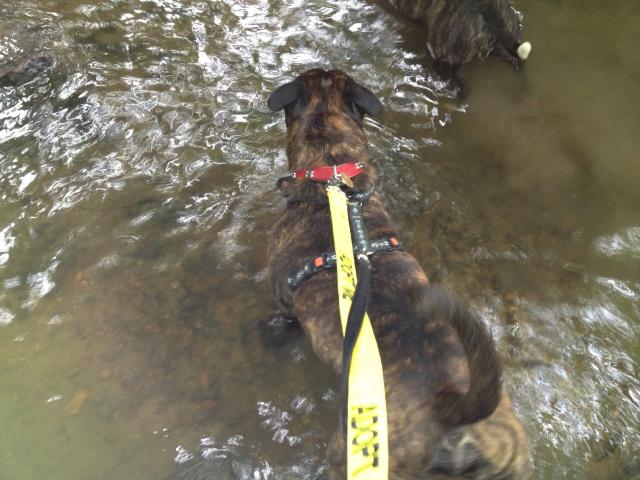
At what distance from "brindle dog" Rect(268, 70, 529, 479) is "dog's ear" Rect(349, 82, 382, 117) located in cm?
61

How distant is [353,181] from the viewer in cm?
272

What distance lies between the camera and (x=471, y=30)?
411cm

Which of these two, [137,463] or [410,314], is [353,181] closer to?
[410,314]

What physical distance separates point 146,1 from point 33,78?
1555 millimetres

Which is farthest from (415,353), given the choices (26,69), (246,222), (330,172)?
(26,69)

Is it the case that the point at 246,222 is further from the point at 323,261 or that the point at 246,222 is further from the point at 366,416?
the point at 366,416

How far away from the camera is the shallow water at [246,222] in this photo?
271 centimetres

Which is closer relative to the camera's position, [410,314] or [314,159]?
[410,314]

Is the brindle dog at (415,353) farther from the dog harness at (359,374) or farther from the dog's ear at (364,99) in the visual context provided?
the dog's ear at (364,99)

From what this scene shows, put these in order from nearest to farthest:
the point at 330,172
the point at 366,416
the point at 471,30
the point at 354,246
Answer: the point at 366,416
the point at 354,246
the point at 330,172
the point at 471,30

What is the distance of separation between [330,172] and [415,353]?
42.3 inches

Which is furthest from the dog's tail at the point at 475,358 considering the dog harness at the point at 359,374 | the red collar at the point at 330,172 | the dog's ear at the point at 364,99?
the dog's ear at the point at 364,99

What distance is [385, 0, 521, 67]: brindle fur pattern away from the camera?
4.04 meters

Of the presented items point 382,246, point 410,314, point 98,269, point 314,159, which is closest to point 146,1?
point 98,269
